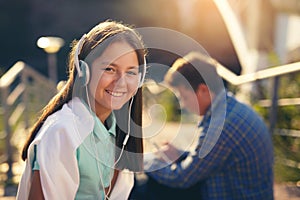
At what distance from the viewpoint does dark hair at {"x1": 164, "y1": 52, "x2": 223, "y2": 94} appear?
369 centimetres

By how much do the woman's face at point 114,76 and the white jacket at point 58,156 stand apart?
0.52 ft

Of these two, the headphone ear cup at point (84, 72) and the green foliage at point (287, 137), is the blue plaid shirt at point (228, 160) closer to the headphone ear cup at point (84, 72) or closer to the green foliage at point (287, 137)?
the headphone ear cup at point (84, 72)

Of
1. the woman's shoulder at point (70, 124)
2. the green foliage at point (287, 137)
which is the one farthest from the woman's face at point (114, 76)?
the green foliage at point (287, 137)

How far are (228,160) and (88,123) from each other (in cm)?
132

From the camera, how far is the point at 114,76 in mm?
2588

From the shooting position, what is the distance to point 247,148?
12.0 ft

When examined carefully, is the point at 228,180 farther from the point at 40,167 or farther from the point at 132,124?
the point at 40,167

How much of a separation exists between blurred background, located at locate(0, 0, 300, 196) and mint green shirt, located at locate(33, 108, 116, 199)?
2.71 feet

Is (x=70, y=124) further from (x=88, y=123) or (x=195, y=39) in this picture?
(x=195, y=39)

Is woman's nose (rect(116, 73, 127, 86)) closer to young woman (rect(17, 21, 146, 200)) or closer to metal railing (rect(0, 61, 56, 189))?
young woman (rect(17, 21, 146, 200))

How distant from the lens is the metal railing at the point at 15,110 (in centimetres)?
596

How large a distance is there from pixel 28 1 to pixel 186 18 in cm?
568

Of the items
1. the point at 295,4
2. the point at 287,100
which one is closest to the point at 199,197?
the point at 287,100

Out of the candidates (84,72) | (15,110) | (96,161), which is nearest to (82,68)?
(84,72)
